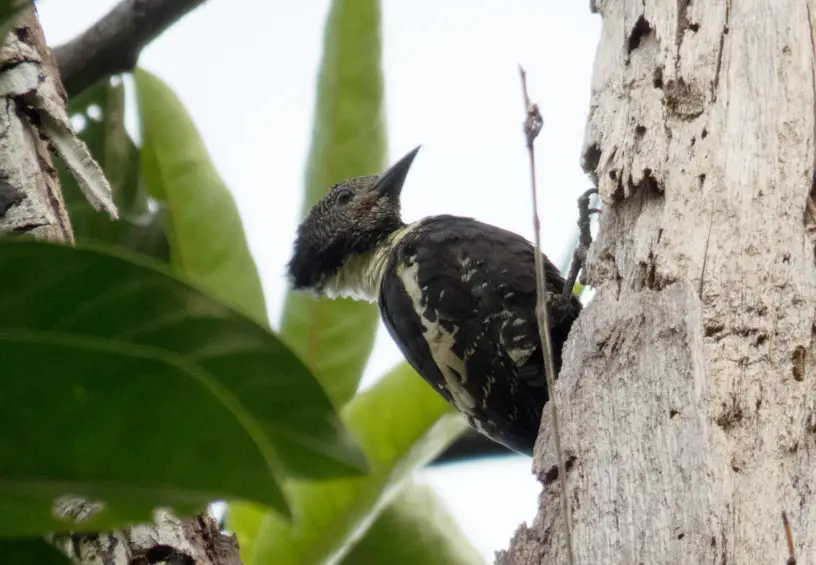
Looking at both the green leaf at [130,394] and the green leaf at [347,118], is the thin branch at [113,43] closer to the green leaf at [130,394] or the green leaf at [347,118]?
the green leaf at [347,118]

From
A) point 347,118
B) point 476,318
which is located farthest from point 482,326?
point 347,118

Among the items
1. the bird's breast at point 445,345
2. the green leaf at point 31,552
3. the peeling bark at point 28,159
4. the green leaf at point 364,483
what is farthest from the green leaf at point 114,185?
the green leaf at point 31,552

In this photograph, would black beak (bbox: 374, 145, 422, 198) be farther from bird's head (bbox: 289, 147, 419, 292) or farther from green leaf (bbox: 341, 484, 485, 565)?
green leaf (bbox: 341, 484, 485, 565)

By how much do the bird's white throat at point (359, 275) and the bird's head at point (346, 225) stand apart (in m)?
→ 0.02

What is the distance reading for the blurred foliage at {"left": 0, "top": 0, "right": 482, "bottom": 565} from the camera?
2.09 ft

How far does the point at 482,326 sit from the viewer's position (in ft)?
8.25

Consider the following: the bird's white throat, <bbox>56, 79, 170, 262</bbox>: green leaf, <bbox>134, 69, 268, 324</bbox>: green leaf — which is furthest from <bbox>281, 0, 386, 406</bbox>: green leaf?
the bird's white throat

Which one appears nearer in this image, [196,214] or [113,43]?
[196,214]

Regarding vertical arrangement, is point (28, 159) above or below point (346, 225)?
above

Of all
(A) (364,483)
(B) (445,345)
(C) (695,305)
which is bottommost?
(A) (364,483)

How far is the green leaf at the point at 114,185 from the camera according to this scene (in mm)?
2209

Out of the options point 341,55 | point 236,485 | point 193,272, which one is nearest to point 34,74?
point 193,272

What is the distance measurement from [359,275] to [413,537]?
61.7 inches

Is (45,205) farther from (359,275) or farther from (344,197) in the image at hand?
(344,197)
